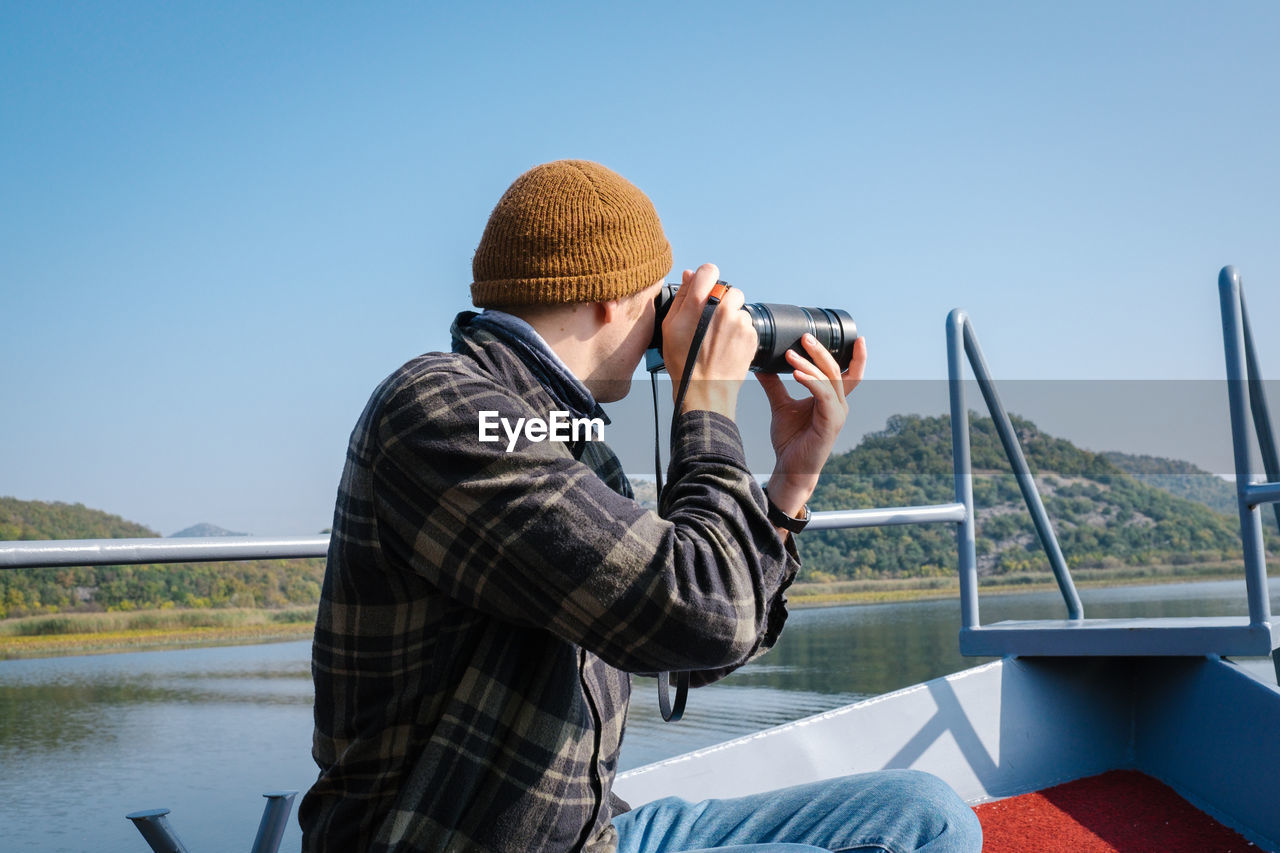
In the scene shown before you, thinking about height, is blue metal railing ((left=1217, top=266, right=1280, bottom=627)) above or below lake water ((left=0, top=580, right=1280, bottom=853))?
above

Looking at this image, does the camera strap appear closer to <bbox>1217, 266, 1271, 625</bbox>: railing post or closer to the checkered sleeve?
the checkered sleeve

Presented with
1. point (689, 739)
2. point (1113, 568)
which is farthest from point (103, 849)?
point (1113, 568)

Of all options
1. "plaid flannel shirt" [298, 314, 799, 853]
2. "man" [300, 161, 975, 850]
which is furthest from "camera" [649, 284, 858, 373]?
"plaid flannel shirt" [298, 314, 799, 853]

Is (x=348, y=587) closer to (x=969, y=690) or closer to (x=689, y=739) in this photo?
(x=969, y=690)

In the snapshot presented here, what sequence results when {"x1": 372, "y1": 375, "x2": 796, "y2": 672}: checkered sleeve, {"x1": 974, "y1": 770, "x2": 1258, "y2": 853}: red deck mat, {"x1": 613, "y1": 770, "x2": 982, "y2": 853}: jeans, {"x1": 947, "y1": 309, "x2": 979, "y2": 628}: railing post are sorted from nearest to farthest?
1. {"x1": 372, "y1": 375, "x2": 796, "y2": 672}: checkered sleeve
2. {"x1": 613, "y1": 770, "x2": 982, "y2": 853}: jeans
3. {"x1": 974, "y1": 770, "x2": 1258, "y2": 853}: red deck mat
4. {"x1": 947, "y1": 309, "x2": 979, "y2": 628}: railing post

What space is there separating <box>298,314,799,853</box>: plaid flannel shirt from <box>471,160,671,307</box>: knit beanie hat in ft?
0.40

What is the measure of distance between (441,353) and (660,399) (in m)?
0.36

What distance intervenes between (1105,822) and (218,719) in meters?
30.4

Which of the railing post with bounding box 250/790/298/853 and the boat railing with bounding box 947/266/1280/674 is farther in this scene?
the boat railing with bounding box 947/266/1280/674

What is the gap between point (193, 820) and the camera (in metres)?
13.4

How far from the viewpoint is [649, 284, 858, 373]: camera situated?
1054 mm

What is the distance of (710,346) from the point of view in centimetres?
97

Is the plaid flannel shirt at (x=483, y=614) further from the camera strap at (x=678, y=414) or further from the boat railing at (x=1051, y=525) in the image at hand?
the boat railing at (x=1051, y=525)

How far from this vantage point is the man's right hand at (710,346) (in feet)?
3.11
